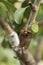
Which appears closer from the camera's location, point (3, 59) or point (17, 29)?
point (17, 29)

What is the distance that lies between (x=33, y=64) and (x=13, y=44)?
0.43ft

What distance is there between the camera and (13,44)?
0.97 metres

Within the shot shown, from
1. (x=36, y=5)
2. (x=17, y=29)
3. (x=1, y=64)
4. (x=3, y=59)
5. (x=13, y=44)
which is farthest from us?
(x=3, y=59)

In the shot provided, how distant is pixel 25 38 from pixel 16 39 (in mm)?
80

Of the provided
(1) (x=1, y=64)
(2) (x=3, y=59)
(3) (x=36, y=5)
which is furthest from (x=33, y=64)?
(2) (x=3, y=59)

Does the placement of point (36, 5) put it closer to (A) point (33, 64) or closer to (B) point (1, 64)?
(A) point (33, 64)

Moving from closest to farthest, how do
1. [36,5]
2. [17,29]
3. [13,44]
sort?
[36,5]
[13,44]
[17,29]

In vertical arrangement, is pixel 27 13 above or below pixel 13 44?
above

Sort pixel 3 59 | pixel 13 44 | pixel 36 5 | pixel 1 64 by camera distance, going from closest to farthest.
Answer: pixel 36 5
pixel 13 44
pixel 1 64
pixel 3 59

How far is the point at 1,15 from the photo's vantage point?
1036 millimetres

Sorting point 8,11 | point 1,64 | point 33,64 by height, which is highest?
point 8,11

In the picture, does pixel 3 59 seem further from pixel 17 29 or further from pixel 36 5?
pixel 36 5

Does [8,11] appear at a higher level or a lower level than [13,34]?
higher

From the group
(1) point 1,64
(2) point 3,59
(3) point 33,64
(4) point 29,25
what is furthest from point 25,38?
(2) point 3,59
